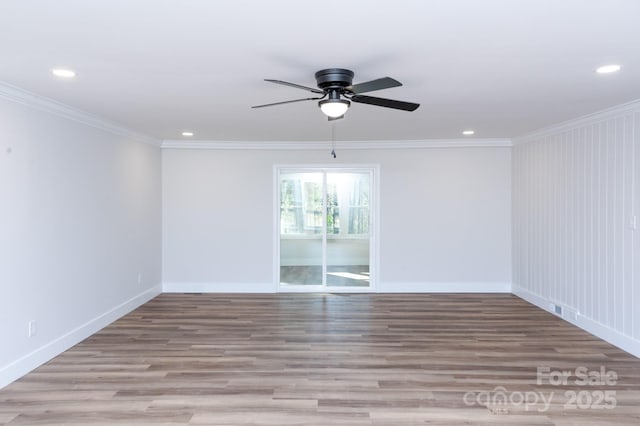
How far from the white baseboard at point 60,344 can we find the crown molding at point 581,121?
566 cm

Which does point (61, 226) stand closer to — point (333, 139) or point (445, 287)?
point (333, 139)

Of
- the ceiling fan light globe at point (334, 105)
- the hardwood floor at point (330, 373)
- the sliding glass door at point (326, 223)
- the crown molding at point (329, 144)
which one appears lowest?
the hardwood floor at point (330, 373)

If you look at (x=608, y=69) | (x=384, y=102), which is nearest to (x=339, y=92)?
(x=384, y=102)

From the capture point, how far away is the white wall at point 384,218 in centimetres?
677

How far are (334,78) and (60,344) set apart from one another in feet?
11.4

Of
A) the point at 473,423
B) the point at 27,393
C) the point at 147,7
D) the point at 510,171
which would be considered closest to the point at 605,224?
the point at 510,171

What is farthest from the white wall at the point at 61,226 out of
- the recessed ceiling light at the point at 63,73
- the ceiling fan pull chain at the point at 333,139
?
the ceiling fan pull chain at the point at 333,139

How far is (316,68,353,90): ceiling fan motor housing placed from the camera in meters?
2.91

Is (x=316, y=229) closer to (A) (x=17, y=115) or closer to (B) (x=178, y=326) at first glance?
(B) (x=178, y=326)

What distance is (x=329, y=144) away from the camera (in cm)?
682

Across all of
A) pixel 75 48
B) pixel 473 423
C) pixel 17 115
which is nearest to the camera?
pixel 75 48

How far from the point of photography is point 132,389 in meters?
3.31

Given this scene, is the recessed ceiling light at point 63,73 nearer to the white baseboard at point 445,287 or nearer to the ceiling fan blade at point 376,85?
the ceiling fan blade at point 376,85

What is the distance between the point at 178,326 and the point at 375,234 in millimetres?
3224
